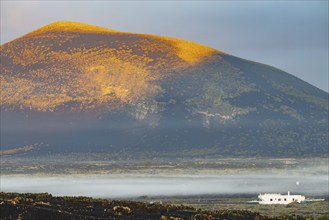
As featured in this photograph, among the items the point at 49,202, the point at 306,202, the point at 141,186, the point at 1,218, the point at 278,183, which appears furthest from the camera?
the point at 278,183

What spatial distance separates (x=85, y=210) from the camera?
3466cm

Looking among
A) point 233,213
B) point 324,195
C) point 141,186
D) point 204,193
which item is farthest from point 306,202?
point 233,213

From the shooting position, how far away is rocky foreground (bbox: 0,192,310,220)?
3225cm

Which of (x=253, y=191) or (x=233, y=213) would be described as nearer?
(x=233, y=213)

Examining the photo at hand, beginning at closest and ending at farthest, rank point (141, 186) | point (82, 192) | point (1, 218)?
point (1, 218), point (82, 192), point (141, 186)

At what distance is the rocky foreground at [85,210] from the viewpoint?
32250 mm

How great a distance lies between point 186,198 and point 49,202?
98.5m

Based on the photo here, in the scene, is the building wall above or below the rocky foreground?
above

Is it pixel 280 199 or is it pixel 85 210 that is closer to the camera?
pixel 85 210

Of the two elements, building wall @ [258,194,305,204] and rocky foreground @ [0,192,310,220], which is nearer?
rocky foreground @ [0,192,310,220]

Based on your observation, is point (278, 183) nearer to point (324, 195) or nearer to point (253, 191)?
point (253, 191)

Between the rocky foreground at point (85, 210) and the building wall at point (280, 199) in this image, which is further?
the building wall at point (280, 199)

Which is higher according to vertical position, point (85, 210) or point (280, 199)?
point (280, 199)

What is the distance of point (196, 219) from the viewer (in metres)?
34.0
